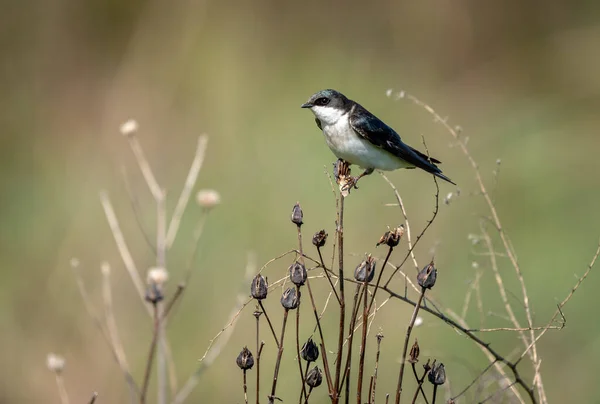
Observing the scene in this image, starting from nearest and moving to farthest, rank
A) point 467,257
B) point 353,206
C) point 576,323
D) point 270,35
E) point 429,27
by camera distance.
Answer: point 576,323 < point 467,257 < point 353,206 < point 270,35 < point 429,27

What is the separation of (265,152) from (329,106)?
323 centimetres

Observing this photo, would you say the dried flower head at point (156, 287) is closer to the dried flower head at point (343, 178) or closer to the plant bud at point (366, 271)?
the plant bud at point (366, 271)

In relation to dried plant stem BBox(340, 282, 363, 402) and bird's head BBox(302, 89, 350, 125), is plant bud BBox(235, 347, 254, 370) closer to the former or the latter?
dried plant stem BBox(340, 282, 363, 402)

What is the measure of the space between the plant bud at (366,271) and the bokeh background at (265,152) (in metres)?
2.18

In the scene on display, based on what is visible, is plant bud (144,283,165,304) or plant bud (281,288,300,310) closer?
plant bud (144,283,165,304)

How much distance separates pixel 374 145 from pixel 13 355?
2743mm

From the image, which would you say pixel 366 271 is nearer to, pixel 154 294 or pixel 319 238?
pixel 319 238

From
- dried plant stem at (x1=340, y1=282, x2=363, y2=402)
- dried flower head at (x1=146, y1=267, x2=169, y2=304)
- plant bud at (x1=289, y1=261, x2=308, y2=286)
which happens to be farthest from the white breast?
dried flower head at (x1=146, y1=267, x2=169, y2=304)

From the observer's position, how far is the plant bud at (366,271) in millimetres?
1782

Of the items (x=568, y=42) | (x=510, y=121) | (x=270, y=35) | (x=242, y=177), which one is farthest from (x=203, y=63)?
(x=568, y=42)

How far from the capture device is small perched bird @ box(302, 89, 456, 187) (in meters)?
3.24

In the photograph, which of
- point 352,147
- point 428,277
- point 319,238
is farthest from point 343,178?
point 352,147

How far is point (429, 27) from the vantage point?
8578 mm

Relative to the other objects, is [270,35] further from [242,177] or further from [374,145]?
[374,145]
